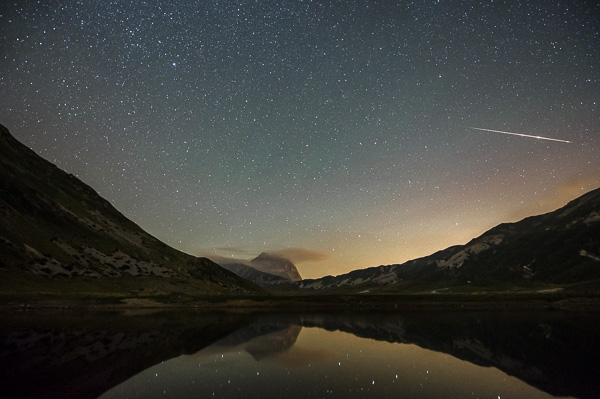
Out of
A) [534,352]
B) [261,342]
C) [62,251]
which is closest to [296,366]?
[261,342]

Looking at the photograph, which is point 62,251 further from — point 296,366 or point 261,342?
point 296,366

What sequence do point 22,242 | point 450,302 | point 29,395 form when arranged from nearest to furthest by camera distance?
point 29,395 → point 450,302 → point 22,242

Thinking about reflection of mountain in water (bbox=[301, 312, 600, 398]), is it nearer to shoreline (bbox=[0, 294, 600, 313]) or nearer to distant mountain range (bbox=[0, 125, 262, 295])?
shoreline (bbox=[0, 294, 600, 313])

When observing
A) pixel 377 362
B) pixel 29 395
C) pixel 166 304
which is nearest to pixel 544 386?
pixel 377 362

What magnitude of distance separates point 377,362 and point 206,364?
1204 cm

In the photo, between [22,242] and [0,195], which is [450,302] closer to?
[22,242]

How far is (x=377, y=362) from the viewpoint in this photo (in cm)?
2259

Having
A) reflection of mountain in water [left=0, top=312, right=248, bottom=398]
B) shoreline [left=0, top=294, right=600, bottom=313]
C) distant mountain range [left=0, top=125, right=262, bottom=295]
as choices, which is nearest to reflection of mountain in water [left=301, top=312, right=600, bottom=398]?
reflection of mountain in water [left=0, top=312, right=248, bottom=398]

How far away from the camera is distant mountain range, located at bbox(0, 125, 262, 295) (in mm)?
116000

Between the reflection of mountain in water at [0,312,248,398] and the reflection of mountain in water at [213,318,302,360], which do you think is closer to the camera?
the reflection of mountain in water at [0,312,248,398]

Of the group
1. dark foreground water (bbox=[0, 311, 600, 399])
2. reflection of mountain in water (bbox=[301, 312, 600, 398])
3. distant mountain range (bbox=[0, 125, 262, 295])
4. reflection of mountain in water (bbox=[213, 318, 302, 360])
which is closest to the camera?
dark foreground water (bbox=[0, 311, 600, 399])

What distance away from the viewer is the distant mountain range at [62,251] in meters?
116

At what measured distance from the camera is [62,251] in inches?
5541

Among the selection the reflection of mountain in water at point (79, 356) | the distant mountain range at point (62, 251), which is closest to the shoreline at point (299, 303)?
the distant mountain range at point (62, 251)
